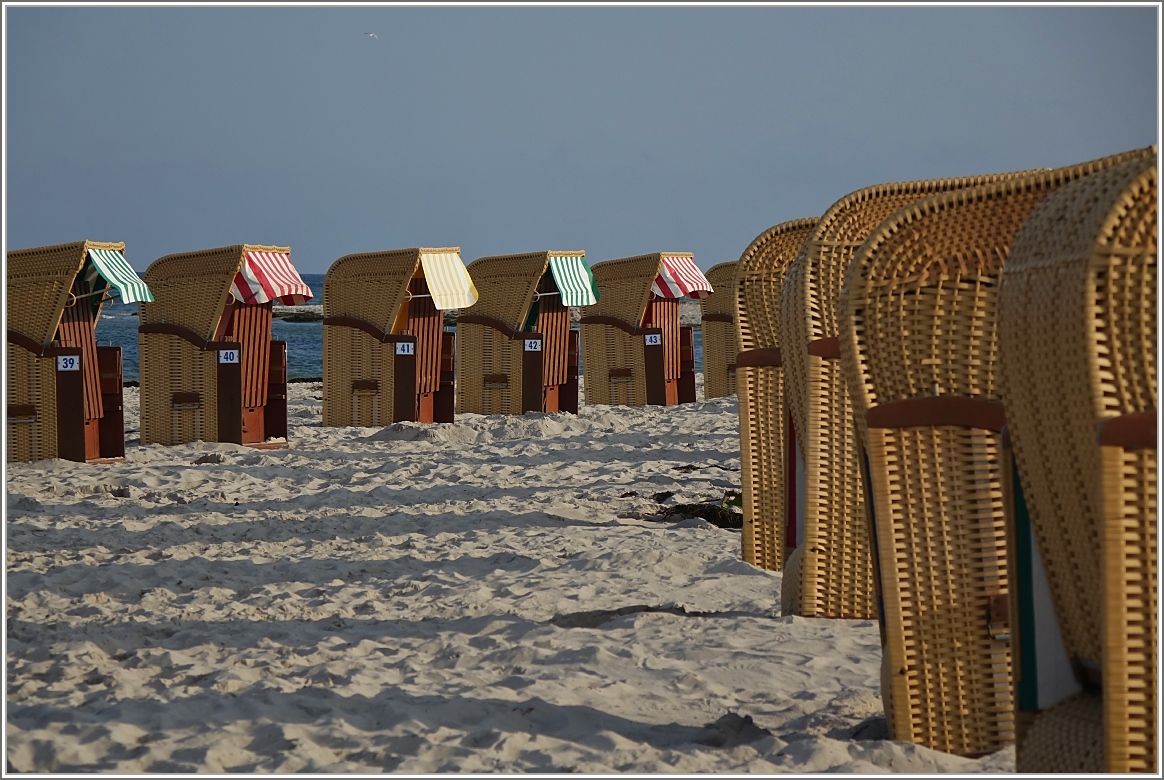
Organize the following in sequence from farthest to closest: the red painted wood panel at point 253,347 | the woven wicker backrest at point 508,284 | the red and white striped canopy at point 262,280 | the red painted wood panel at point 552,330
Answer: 1. the red painted wood panel at point 552,330
2. the woven wicker backrest at point 508,284
3. the red painted wood panel at point 253,347
4. the red and white striped canopy at point 262,280

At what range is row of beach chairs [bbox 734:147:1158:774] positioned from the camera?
2.15 m

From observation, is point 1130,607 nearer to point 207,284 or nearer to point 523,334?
point 207,284

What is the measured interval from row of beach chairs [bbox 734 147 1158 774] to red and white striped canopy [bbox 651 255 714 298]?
1029cm

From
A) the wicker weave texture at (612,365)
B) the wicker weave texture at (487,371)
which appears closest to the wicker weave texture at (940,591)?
the wicker weave texture at (487,371)

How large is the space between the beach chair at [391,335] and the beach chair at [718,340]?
170 inches

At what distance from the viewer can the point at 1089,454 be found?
2.21 meters

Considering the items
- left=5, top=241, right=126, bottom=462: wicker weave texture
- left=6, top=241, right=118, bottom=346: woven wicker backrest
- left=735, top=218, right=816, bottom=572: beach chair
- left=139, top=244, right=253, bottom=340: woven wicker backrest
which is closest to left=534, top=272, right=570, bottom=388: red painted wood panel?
left=139, top=244, right=253, bottom=340: woven wicker backrest

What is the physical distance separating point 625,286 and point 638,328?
61cm

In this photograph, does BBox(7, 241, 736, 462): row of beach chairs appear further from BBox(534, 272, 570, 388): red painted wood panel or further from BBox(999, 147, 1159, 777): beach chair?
BBox(999, 147, 1159, 777): beach chair

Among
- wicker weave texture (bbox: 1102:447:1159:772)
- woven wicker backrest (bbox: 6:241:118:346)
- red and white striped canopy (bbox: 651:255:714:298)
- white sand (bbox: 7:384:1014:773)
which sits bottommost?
white sand (bbox: 7:384:1014:773)

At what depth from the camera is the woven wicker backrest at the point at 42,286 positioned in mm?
9156

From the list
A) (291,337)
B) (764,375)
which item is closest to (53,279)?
(764,375)

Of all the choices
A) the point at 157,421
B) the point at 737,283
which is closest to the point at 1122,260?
the point at 737,283

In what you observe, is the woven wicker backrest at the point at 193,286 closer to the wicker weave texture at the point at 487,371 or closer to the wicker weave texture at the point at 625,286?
the wicker weave texture at the point at 487,371
